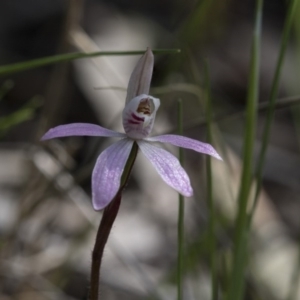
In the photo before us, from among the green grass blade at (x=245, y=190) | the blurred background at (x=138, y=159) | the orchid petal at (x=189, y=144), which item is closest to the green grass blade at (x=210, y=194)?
the green grass blade at (x=245, y=190)

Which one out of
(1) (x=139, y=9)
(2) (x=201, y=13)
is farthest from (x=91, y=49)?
(1) (x=139, y=9)

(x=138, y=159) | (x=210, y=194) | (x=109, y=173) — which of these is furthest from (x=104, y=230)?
(x=138, y=159)

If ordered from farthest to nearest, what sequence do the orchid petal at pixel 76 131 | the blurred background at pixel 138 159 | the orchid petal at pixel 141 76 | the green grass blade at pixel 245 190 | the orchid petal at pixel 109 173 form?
the blurred background at pixel 138 159, the green grass blade at pixel 245 190, the orchid petal at pixel 141 76, the orchid petal at pixel 76 131, the orchid petal at pixel 109 173

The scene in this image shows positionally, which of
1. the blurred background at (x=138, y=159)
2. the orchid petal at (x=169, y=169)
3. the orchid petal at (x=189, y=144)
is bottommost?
the orchid petal at (x=169, y=169)

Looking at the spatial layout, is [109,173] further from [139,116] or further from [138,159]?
[138,159]

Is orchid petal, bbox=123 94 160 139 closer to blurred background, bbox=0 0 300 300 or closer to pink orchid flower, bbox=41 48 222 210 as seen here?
pink orchid flower, bbox=41 48 222 210

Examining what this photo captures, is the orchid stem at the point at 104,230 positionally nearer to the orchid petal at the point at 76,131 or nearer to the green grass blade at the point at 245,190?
the orchid petal at the point at 76,131

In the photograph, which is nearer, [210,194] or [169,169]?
[169,169]
